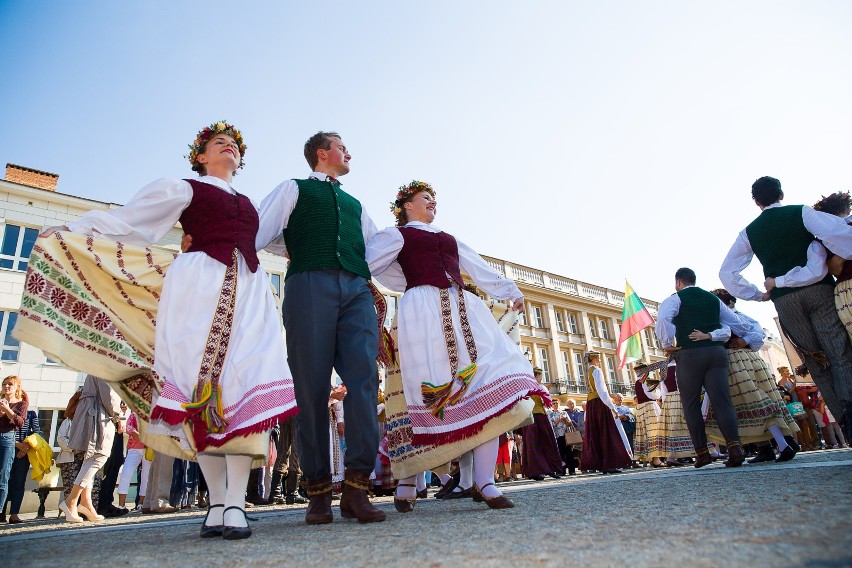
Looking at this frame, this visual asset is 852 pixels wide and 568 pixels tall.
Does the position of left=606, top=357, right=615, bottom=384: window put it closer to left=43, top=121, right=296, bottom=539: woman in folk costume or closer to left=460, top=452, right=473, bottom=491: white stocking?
left=460, top=452, right=473, bottom=491: white stocking

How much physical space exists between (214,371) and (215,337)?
17 cm

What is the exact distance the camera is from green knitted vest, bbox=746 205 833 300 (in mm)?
3855

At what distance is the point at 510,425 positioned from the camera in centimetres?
309

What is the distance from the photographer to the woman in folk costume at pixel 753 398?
18.8ft

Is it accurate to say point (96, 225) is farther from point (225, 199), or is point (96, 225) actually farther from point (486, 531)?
point (486, 531)

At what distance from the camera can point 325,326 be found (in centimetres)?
301

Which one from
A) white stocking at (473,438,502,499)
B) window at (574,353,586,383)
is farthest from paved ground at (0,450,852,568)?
window at (574,353,586,383)

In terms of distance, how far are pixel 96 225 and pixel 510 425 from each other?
92.3 inches

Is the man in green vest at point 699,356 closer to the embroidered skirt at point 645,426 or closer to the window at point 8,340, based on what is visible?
the embroidered skirt at point 645,426

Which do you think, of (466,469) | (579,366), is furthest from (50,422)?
(579,366)

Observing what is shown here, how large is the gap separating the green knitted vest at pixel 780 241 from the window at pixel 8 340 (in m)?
19.9

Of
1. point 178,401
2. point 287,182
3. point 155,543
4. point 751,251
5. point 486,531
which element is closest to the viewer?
point 486,531

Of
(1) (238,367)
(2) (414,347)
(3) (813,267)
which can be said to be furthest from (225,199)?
(3) (813,267)

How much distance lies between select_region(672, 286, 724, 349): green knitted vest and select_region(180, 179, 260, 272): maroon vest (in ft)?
15.2
